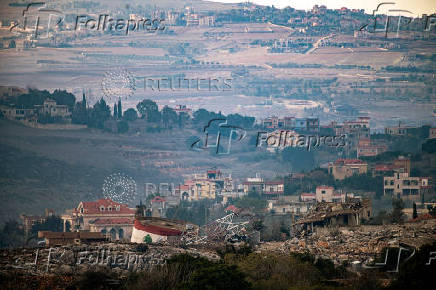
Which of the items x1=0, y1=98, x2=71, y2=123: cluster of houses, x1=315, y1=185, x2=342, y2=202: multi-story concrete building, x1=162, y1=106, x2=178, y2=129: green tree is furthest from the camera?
x1=162, y1=106, x2=178, y2=129: green tree

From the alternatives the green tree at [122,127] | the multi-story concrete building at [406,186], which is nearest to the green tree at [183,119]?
the green tree at [122,127]

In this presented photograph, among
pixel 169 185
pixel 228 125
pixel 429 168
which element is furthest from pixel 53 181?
pixel 228 125

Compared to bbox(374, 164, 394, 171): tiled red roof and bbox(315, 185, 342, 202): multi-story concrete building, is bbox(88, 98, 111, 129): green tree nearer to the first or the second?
bbox(374, 164, 394, 171): tiled red roof

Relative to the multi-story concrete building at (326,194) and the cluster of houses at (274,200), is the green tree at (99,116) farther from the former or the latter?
the multi-story concrete building at (326,194)

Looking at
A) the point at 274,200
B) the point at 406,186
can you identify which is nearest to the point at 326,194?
the point at 274,200

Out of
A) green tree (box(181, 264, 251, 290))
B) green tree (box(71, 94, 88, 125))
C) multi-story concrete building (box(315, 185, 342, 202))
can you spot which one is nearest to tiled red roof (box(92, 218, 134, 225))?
multi-story concrete building (box(315, 185, 342, 202))
